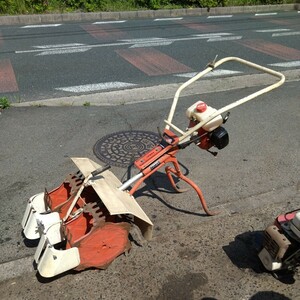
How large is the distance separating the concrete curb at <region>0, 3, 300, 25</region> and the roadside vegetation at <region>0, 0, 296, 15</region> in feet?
1.36

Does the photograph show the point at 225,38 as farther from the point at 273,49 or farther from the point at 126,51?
the point at 126,51

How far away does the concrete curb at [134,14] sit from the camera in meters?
13.0

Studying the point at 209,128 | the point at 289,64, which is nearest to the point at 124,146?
the point at 209,128

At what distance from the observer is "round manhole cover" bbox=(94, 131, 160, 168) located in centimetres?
455

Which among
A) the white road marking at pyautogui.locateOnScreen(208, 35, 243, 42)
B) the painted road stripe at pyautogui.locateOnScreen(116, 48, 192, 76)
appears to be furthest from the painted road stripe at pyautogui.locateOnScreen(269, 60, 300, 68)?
the white road marking at pyautogui.locateOnScreen(208, 35, 243, 42)

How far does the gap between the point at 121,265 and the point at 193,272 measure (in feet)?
2.00

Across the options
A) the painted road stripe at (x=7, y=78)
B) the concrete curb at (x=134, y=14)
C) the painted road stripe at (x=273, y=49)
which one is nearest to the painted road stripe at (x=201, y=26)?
the concrete curb at (x=134, y=14)

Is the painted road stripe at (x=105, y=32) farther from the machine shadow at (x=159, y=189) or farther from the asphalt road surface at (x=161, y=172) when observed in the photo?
the machine shadow at (x=159, y=189)

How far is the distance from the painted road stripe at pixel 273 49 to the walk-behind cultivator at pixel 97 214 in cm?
697

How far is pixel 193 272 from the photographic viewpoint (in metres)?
3.07

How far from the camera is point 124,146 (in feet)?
16.0

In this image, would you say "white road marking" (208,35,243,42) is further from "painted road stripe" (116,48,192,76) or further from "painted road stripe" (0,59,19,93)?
"painted road stripe" (0,59,19,93)

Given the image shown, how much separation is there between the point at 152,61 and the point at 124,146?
14.4ft

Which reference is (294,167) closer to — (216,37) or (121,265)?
(121,265)
